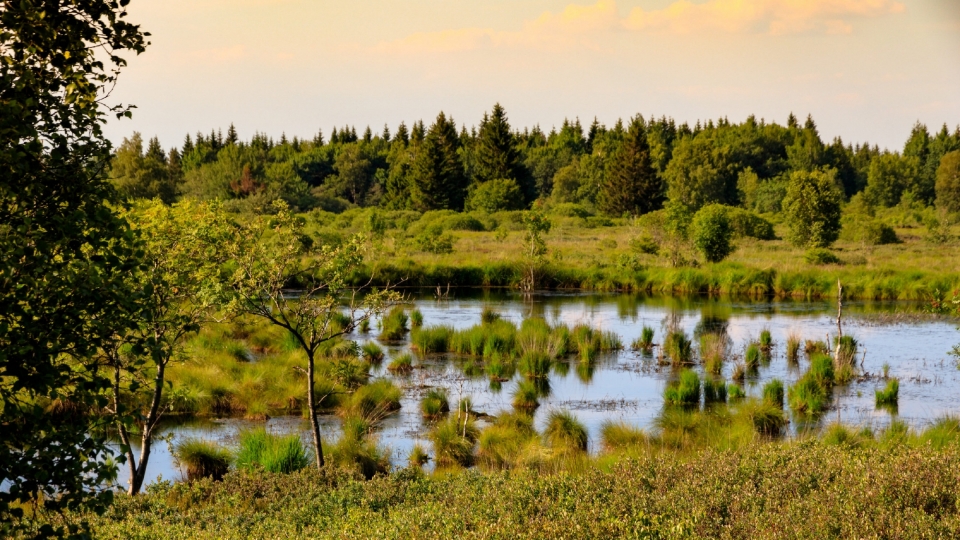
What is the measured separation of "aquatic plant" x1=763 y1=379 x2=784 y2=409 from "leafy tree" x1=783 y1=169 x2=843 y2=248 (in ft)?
94.7

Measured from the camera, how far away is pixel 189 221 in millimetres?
12414

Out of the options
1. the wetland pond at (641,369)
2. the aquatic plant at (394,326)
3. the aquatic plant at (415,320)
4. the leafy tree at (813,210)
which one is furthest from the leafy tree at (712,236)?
the aquatic plant at (394,326)

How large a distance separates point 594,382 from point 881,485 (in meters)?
13.1

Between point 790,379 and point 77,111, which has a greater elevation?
point 77,111

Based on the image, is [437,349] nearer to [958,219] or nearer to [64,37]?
[64,37]

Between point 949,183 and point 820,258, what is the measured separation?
5606cm

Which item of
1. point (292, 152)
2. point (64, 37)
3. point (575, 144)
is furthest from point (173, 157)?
point (64, 37)

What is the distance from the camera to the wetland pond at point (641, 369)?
51.5 feet

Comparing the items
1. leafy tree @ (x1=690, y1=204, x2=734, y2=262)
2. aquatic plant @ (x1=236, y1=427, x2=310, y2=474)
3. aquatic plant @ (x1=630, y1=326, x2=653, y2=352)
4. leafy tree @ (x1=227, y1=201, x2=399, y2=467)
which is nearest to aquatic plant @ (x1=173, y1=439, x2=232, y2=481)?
aquatic plant @ (x1=236, y1=427, x2=310, y2=474)

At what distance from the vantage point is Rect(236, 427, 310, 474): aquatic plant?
12.3 m

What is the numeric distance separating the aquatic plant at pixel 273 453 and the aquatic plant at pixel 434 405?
12.2ft

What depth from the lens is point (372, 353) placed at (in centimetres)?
2148

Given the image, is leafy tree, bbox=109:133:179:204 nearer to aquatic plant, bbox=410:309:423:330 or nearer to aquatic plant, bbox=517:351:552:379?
aquatic plant, bbox=410:309:423:330

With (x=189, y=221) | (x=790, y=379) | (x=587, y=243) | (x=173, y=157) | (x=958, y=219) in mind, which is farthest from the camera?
(x=173, y=157)
